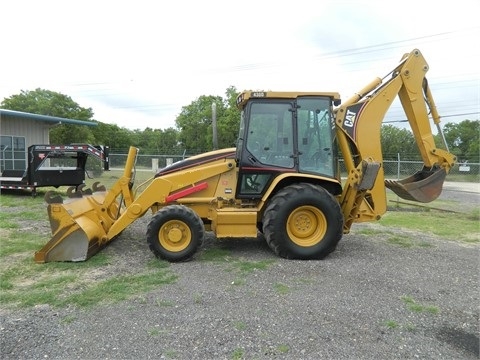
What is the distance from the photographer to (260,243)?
7121 millimetres

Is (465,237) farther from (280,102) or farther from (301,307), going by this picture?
(301,307)

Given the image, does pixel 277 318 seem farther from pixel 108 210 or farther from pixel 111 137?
pixel 111 137

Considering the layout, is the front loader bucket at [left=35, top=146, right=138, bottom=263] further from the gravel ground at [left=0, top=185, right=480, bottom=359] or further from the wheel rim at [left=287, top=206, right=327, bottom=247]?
the wheel rim at [left=287, top=206, right=327, bottom=247]

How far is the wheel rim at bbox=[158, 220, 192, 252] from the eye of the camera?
593cm

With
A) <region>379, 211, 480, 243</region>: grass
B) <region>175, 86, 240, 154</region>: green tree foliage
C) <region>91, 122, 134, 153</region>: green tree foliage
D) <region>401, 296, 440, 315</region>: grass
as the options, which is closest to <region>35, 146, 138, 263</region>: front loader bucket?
<region>401, 296, 440, 315</region>: grass

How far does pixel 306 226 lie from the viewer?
20.2 ft

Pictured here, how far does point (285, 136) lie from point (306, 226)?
1.42 m

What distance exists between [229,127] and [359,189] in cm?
3395

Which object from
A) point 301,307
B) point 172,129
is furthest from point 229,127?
point 301,307

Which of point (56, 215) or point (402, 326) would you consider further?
point (56, 215)

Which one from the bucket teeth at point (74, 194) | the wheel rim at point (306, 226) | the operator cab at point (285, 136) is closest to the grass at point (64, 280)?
the bucket teeth at point (74, 194)

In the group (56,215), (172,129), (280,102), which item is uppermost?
(172,129)

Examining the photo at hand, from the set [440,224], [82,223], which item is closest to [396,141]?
[440,224]

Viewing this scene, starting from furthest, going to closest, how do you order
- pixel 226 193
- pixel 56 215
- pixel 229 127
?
1. pixel 229 127
2. pixel 226 193
3. pixel 56 215
